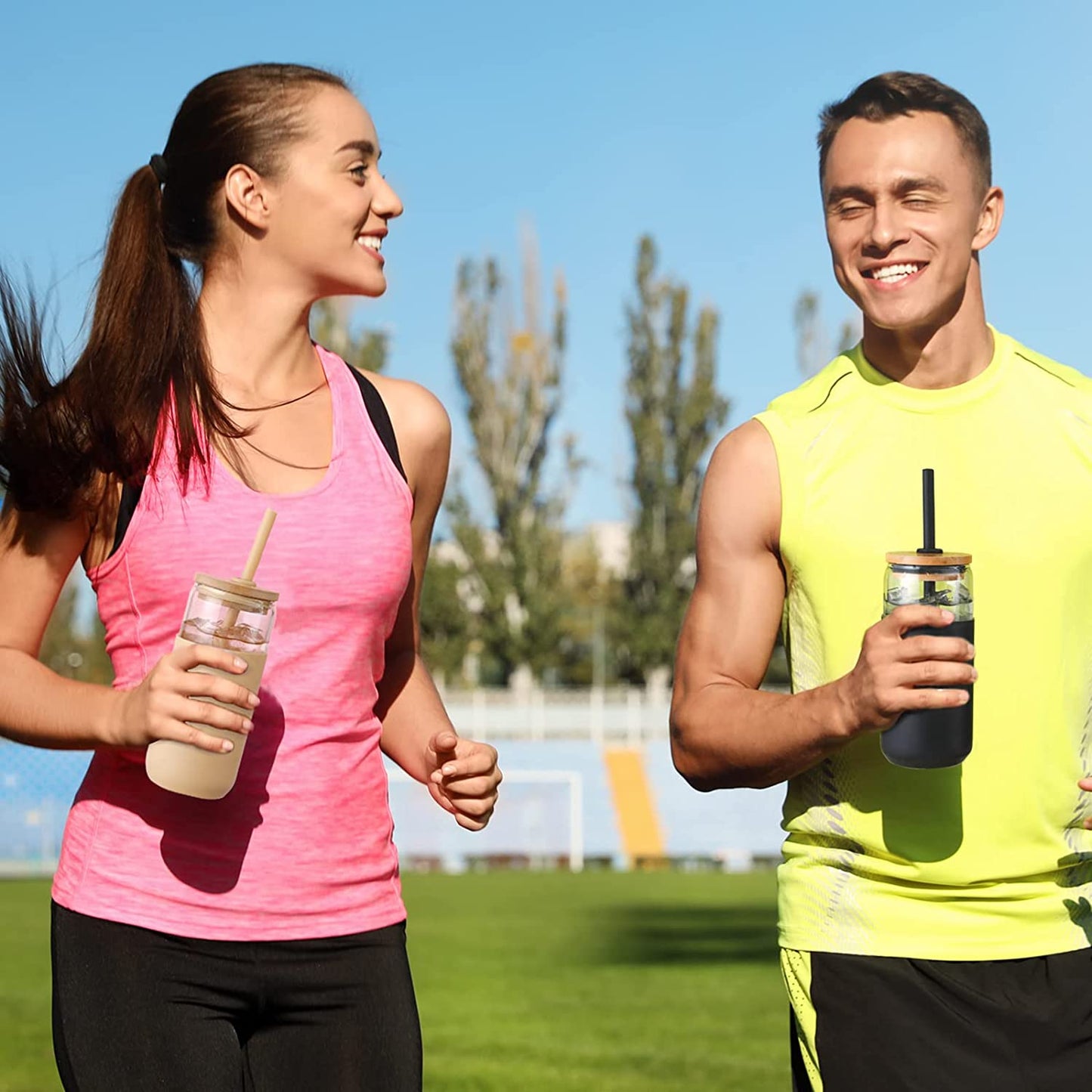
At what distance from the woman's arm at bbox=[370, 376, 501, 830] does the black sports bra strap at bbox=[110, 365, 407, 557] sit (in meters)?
0.03

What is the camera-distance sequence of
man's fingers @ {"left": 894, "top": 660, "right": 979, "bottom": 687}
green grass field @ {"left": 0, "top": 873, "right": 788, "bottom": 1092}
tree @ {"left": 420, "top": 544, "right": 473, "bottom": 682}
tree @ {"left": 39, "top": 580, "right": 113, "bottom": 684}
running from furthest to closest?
tree @ {"left": 420, "top": 544, "right": 473, "bottom": 682} < tree @ {"left": 39, "top": 580, "right": 113, "bottom": 684} < green grass field @ {"left": 0, "top": 873, "right": 788, "bottom": 1092} < man's fingers @ {"left": 894, "top": 660, "right": 979, "bottom": 687}

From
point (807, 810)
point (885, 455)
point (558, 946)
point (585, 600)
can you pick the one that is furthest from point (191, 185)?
point (585, 600)

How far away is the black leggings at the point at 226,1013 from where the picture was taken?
2631 millimetres

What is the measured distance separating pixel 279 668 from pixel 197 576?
0.28 meters

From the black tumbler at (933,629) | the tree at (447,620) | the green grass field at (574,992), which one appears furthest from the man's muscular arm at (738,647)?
the tree at (447,620)

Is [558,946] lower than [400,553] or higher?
lower

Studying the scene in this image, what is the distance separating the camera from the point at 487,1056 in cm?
988

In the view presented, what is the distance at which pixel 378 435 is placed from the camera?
307cm

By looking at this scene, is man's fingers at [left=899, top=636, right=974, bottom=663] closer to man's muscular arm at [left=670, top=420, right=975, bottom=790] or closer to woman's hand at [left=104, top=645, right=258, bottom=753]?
man's muscular arm at [left=670, top=420, right=975, bottom=790]

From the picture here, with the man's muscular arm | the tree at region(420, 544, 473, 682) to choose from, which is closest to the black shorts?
the man's muscular arm

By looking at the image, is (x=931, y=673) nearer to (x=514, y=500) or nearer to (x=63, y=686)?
(x=63, y=686)

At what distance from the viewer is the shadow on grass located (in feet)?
53.2

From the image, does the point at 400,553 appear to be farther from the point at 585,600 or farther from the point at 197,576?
the point at 585,600

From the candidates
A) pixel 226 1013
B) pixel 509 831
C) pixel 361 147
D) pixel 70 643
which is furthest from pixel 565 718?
pixel 226 1013
